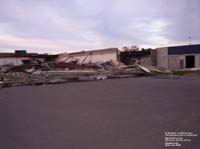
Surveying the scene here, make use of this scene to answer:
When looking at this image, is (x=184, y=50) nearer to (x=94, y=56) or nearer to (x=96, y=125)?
(x=94, y=56)

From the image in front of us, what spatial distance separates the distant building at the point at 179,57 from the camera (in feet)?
111

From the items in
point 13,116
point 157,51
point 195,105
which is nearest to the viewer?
point 13,116

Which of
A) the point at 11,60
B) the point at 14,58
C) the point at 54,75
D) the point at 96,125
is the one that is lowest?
the point at 96,125

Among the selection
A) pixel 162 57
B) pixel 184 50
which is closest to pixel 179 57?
pixel 184 50

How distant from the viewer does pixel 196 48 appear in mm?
33281

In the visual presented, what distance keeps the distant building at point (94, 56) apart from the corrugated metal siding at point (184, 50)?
9477 mm

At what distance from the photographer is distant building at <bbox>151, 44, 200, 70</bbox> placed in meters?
33.7

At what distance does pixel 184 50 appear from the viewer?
1363 inches

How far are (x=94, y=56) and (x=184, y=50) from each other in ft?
54.2

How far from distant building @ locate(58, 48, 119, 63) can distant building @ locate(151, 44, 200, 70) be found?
720 cm

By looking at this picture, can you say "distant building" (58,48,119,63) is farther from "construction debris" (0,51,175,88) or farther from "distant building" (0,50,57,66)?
"construction debris" (0,51,175,88)

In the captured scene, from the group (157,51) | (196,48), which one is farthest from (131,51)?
(196,48)

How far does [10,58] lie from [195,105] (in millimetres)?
39139

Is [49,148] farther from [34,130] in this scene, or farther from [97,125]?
[97,125]
